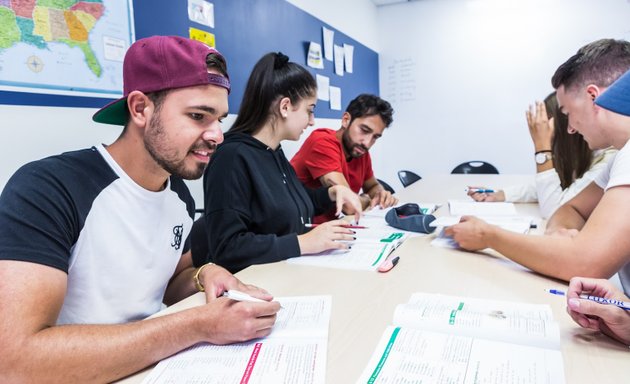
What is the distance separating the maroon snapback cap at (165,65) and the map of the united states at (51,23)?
2.00ft

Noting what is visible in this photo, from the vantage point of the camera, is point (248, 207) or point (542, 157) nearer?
point (248, 207)

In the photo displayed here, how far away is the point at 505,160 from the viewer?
14.4ft

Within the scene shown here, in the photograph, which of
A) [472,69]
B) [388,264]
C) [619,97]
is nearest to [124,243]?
[388,264]

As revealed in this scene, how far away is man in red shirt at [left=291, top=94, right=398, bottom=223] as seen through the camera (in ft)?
6.94

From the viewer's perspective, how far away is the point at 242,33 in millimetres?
2395

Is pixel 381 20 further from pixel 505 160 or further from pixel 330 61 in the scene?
pixel 505 160

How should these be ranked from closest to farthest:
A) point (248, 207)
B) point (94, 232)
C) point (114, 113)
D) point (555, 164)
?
1. point (94, 232)
2. point (114, 113)
3. point (248, 207)
4. point (555, 164)

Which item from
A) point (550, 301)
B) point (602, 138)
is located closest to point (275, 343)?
point (550, 301)

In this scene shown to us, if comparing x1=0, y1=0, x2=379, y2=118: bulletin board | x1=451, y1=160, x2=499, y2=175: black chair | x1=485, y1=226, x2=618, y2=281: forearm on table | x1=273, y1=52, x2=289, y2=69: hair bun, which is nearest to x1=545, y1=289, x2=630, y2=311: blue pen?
x1=485, y1=226, x2=618, y2=281: forearm on table

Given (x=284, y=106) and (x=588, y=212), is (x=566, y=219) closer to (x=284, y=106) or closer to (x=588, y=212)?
(x=588, y=212)

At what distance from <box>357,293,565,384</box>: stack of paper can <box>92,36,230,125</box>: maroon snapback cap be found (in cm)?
63

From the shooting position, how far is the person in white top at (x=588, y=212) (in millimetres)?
925

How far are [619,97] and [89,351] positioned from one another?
3.64ft

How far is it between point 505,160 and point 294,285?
13.0ft
